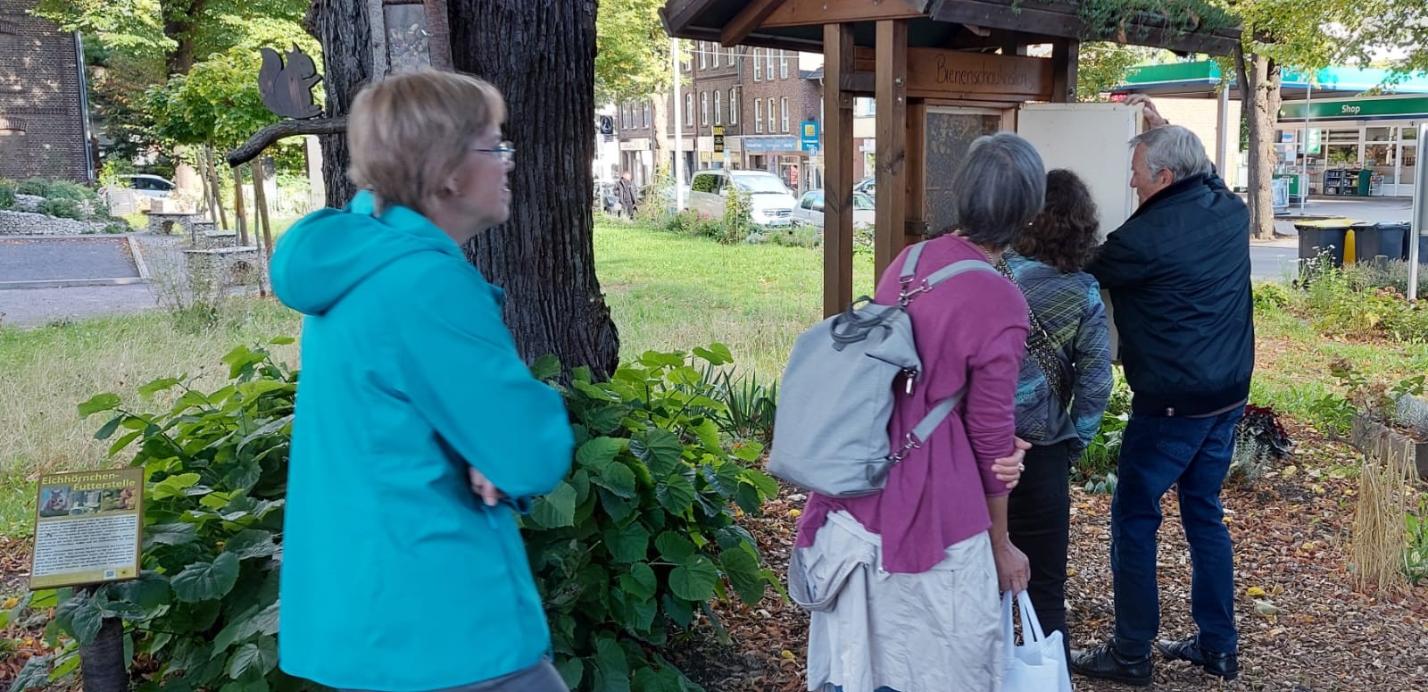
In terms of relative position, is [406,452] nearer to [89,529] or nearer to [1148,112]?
[89,529]

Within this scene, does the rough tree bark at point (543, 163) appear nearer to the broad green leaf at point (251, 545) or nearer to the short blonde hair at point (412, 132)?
the broad green leaf at point (251, 545)

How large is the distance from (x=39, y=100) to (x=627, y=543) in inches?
1556

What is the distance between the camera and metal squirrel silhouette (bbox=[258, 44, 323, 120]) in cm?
336

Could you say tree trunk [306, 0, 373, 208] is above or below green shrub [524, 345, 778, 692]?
above

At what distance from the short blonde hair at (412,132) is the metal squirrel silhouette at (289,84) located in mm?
1860

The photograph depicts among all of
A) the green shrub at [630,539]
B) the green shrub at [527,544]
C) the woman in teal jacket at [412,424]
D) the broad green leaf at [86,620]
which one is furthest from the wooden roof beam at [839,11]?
the broad green leaf at [86,620]

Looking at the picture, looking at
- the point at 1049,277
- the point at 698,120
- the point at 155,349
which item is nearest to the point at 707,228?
the point at 155,349

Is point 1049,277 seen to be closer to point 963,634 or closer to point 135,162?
point 963,634

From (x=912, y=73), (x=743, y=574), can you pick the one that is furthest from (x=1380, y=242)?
(x=743, y=574)

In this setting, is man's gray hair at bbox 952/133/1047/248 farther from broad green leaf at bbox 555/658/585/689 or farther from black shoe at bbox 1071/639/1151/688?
black shoe at bbox 1071/639/1151/688

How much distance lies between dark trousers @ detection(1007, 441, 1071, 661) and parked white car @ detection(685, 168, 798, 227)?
21920mm

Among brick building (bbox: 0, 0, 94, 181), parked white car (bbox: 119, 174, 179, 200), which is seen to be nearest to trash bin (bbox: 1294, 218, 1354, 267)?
parked white car (bbox: 119, 174, 179, 200)

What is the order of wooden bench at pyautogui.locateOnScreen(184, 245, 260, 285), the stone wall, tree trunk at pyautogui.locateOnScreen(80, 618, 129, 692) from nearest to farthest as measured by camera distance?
1. tree trunk at pyautogui.locateOnScreen(80, 618, 129, 692)
2. wooden bench at pyautogui.locateOnScreen(184, 245, 260, 285)
3. the stone wall

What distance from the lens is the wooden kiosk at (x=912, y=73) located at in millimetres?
4699
